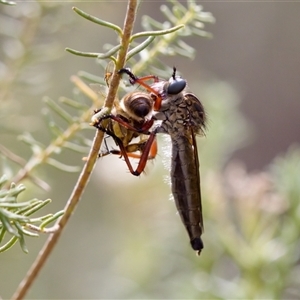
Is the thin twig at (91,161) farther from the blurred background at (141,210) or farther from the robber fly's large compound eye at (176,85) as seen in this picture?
the robber fly's large compound eye at (176,85)

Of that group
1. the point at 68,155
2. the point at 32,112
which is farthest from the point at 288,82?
the point at 32,112

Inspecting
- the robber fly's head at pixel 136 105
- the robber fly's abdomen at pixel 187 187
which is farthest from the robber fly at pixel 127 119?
the robber fly's abdomen at pixel 187 187

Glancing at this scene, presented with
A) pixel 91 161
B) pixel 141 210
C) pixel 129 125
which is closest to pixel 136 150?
pixel 129 125

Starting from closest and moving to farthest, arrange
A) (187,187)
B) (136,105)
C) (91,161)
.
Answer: (91,161), (136,105), (187,187)

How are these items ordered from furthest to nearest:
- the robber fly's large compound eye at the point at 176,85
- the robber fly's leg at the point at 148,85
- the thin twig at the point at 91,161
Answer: the robber fly's large compound eye at the point at 176,85
the robber fly's leg at the point at 148,85
the thin twig at the point at 91,161

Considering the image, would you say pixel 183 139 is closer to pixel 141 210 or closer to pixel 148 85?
pixel 148 85

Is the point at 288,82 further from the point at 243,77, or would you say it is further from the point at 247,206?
the point at 247,206
